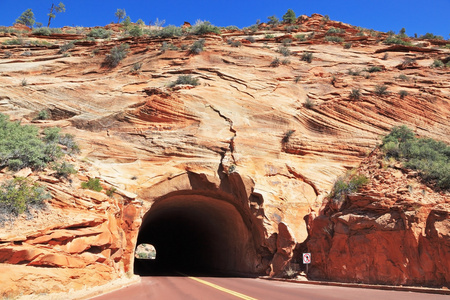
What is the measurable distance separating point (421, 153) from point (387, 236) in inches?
240

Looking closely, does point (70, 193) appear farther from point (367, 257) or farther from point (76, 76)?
point (76, 76)

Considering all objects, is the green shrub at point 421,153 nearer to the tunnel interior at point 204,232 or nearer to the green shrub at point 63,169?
the tunnel interior at point 204,232

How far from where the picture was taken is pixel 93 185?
44.9 feet

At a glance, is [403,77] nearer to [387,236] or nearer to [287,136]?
[287,136]

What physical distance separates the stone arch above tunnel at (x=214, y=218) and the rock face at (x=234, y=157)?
0.11m

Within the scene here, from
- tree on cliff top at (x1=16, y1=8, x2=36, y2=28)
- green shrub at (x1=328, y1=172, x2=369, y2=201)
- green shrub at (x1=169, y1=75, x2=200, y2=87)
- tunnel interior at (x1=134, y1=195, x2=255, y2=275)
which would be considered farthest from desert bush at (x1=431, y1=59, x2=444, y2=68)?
tree on cliff top at (x1=16, y1=8, x2=36, y2=28)

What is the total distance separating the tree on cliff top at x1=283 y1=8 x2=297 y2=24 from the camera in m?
45.7

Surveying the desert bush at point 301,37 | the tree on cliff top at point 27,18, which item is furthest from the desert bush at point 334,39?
the tree on cliff top at point 27,18

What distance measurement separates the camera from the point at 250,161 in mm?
18078

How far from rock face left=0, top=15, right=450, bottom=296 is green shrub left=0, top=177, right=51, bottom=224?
0.43 metres

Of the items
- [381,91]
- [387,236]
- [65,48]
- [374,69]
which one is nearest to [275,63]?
[374,69]

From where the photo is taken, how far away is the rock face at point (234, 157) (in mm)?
11648

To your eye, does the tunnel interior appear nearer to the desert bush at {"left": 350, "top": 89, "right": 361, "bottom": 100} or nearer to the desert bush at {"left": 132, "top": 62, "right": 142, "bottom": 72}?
the desert bush at {"left": 350, "top": 89, "right": 361, "bottom": 100}

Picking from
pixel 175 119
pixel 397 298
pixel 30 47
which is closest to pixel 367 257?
pixel 397 298
